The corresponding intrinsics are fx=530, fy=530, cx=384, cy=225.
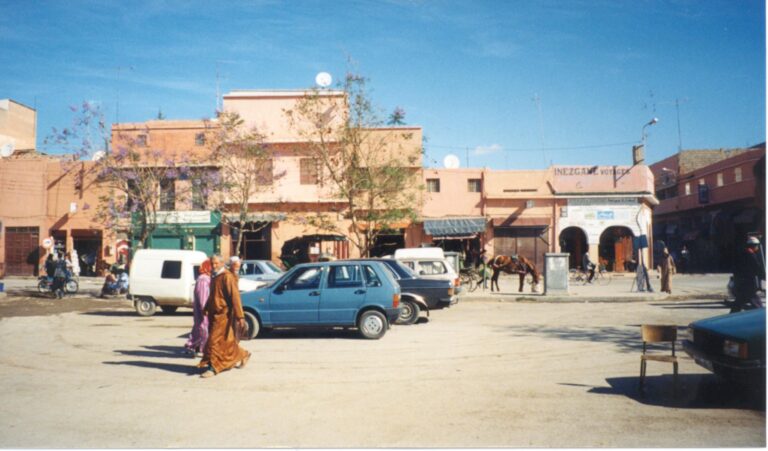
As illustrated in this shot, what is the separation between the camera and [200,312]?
8484 mm

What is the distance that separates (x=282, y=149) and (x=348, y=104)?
8.87 m

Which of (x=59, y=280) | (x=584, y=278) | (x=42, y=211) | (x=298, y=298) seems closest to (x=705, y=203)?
(x=584, y=278)

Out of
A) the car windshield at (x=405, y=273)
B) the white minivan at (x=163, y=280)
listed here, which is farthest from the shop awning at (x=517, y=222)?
the white minivan at (x=163, y=280)

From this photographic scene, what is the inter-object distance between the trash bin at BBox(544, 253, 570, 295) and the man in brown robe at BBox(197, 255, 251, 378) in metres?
14.3

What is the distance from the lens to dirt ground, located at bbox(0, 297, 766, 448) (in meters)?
4.83

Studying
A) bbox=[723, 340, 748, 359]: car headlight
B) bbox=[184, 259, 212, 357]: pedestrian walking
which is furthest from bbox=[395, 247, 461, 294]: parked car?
bbox=[723, 340, 748, 359]: car headlight

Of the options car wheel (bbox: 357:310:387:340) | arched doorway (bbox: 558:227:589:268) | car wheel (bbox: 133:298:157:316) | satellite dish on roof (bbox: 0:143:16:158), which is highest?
satellite dish on roof (bbox: 0:143:16:158)

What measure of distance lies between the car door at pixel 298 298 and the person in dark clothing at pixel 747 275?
27.7 ft

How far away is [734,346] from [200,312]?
723cm

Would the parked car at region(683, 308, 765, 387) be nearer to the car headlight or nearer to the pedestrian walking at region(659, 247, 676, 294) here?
the car headlight

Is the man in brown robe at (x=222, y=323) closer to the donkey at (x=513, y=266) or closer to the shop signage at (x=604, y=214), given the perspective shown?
the donkey at (x=513, y=266)

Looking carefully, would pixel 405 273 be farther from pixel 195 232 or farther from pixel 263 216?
pixel 195 232

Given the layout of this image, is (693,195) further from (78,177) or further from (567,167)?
(78,177)

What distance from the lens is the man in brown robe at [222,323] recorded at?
7227mm
